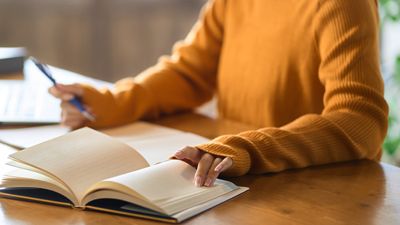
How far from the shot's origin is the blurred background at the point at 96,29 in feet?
8.94

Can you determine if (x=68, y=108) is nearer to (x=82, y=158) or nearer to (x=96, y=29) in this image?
(x=82, y=158)

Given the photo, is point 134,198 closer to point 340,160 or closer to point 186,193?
point 186,193

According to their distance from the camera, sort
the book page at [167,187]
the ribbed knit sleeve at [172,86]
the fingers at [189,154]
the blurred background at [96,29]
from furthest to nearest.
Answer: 1. the blurred background at [96,29]
2. the ribbed knit sleeve at [172,86]
3. the fingers at [189,154]
4. the book page at [167,187]

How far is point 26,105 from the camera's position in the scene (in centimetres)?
110

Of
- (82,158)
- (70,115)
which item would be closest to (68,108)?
(70,115)

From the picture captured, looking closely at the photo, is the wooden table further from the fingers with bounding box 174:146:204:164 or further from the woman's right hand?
the woman's right hand

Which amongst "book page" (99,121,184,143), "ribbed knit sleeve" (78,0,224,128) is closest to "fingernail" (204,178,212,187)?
"book page" (99,121,184,143)

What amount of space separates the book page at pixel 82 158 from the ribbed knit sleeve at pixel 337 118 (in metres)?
0.13

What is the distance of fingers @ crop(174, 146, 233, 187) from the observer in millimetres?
597

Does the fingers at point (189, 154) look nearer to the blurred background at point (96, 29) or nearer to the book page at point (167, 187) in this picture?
the book page at point (167, 187)

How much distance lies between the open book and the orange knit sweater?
9cm

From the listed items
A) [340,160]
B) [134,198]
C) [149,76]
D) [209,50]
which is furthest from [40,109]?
[340,160]

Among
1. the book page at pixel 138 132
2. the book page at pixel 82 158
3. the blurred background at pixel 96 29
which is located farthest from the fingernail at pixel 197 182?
the blurred background at pixel 96 29

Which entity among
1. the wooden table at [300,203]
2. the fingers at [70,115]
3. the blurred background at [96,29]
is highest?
the blurred background at [96,29]
